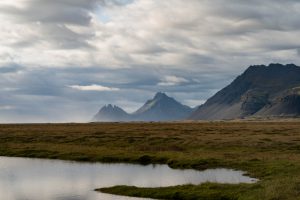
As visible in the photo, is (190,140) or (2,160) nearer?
(2,160)

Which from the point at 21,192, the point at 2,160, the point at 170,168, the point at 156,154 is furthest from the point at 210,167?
the point at 2,160

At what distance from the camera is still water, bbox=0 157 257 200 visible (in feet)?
144

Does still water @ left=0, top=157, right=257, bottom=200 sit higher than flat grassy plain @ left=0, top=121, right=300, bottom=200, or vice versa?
flat grassy plain @ left=0, top=121, right=300, bottom=200

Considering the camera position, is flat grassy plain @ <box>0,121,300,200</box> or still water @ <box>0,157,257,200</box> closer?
flat grassy plain @ <box>0,121,300,200</box>

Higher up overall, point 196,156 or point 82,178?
point 196,156

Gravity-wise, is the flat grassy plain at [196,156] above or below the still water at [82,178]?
above

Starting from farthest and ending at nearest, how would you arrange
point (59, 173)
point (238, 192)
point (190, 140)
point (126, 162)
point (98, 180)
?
point (190, 140) < point (126, 162) < point (59, 173) < point (98, 180) < point (238, 192)

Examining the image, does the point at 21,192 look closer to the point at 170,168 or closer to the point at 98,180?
the point at 98,180

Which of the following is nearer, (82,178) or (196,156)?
(82,178)

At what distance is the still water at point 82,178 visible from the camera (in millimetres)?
43750

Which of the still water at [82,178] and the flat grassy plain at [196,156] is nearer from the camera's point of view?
the flat grassy plain at [196,156]

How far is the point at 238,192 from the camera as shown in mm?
40344

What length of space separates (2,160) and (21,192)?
30265mm

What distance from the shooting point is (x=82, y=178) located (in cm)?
5316
